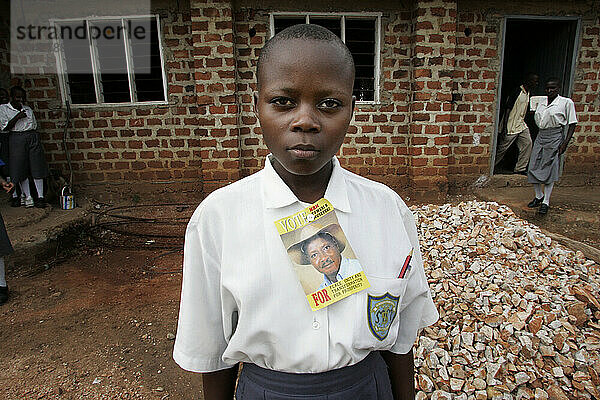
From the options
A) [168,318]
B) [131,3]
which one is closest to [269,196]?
[168,318]

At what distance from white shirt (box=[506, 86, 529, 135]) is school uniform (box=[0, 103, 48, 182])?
729 centimetres

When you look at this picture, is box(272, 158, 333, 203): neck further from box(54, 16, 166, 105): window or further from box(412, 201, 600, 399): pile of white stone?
box(54, 16, 166, 105): window

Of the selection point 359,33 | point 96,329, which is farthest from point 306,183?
point 359,33

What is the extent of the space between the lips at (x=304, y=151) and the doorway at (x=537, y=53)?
555cm

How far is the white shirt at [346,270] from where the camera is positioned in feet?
2.92

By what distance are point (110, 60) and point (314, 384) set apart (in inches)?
226

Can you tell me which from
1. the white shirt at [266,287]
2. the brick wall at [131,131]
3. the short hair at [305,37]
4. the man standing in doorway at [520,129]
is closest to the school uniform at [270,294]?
the white shirt at [266,287]

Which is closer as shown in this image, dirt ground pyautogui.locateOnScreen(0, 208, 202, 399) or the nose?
the nose

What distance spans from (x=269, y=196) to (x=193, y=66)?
195 inches

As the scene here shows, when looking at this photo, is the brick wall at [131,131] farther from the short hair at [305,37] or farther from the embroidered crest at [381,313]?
the embroidered crest at [381,313]

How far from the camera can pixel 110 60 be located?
17.8ft

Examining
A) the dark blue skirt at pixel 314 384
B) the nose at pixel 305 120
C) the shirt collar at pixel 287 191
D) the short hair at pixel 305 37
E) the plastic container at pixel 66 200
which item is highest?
the short hair at pixel 305 37

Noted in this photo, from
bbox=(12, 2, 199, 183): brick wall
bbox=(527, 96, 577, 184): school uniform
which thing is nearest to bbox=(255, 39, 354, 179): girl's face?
bbox=(12, 2, 199, 183): brick wall

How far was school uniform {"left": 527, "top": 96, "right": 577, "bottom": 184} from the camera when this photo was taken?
5059mm
